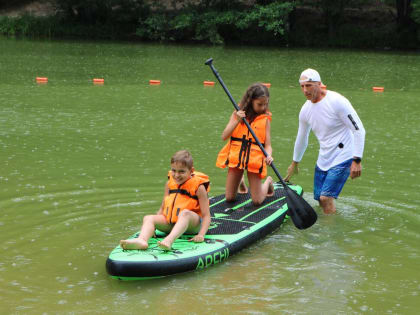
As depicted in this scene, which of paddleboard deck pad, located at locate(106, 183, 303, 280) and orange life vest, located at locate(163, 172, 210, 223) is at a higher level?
orange life vest, located at locate(163, 172, 210, 223)

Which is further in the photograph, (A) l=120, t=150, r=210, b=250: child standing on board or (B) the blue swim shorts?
(B) the blue swim shorts

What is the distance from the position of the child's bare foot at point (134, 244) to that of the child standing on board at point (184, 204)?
0.17 meters

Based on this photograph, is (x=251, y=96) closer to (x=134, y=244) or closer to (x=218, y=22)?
(x=134, y=244)

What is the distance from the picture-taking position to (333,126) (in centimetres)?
632

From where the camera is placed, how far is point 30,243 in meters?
5.76

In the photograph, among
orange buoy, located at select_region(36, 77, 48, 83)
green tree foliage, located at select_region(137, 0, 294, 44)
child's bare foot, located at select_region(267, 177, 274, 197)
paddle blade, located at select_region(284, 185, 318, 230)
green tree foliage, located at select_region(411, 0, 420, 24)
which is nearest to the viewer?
paddle blade, located at select_region(284, 185, 318, 230)

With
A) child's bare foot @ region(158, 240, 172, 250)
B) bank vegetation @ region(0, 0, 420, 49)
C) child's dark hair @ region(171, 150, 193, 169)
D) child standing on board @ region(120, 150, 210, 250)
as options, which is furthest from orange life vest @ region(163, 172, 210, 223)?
bank vegetation @ region(0, 0, 420, 49)

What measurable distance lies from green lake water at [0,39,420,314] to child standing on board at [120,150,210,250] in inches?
15.0

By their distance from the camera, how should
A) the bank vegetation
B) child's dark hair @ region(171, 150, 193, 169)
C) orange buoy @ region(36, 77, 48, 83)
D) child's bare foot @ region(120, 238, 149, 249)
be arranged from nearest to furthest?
child's bare foot @ region(120, 238, 149, 249) < child's dark hair @ region(171, 150, 193, 169) < orange buoy @ region(36, 77, 48, 83) < the bank vegetation

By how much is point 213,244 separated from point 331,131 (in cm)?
176

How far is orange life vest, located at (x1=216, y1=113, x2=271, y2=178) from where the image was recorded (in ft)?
20.4

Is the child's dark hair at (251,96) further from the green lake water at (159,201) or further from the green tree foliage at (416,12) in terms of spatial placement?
the green tree foliage at (416,12)

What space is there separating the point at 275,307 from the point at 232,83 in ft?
38.4

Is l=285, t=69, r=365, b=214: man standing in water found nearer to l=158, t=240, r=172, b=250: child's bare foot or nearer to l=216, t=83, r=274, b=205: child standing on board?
l=216, t=83, r=274, b=205: child standing on board
